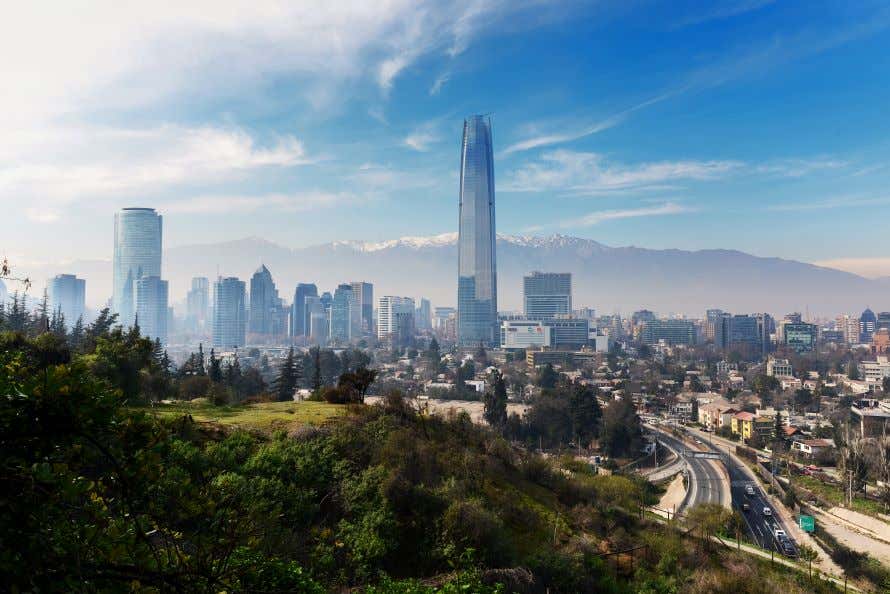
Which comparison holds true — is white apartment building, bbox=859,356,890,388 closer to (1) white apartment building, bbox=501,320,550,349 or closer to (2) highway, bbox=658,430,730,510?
(2) highway, bbox=658,430,730,510

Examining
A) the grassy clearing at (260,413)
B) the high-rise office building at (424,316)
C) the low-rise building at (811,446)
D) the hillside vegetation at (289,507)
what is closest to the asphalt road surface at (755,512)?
the low-rise building at (811,446)

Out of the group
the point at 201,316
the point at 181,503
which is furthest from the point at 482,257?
the point at 181,503

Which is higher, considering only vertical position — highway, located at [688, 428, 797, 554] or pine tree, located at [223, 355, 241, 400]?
pine tree, located at [223, 355, 241, 400]

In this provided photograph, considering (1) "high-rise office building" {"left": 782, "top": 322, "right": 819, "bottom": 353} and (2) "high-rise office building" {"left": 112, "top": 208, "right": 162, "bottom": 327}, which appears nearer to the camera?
(1) "high-rise office building" {"left": 782, "top": 322, "right": 819, "bottom": 353}

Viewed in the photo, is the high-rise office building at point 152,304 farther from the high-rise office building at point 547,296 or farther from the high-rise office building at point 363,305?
the high-rise office building at point 547,296

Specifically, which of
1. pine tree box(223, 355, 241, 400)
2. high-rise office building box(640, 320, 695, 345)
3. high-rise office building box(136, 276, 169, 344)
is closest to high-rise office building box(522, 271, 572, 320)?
high-rise office building box(640, 320, 695, 345)

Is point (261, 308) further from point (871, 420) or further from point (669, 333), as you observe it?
point (871, 420)

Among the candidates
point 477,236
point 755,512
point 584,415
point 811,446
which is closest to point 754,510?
point 755,512

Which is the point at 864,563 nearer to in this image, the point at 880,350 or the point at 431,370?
the point at 431,370
